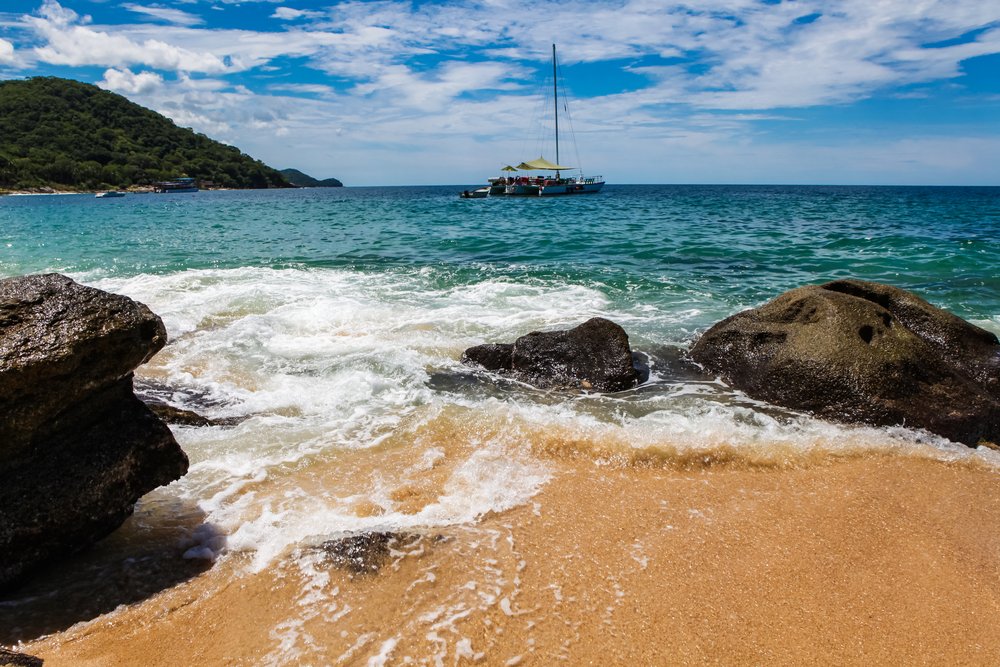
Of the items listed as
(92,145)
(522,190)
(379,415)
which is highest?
(92,145)

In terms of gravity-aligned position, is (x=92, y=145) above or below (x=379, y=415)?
above

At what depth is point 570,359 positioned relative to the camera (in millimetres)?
7172

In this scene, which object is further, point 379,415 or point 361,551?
point 379,415

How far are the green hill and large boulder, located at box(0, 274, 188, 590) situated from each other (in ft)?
328

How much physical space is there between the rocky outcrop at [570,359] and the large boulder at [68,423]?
166 inches

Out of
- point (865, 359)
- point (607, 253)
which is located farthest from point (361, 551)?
point (607, 253)

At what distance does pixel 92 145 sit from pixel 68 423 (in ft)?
393

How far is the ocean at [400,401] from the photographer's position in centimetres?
377

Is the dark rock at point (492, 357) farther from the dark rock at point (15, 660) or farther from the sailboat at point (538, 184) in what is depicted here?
the sailboat at point (538, 184)

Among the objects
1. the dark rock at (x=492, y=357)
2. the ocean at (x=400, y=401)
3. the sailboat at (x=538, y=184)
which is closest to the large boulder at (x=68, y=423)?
the ocean at (x=400, y=401)

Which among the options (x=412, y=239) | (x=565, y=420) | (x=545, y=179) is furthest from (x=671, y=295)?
(x=545, y=179)

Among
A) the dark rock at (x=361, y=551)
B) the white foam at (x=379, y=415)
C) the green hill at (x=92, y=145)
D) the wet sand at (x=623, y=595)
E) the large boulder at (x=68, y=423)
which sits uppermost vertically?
the green hill at (x=92, y=145)

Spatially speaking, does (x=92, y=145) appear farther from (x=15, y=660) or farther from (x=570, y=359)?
(x=15, y=660)

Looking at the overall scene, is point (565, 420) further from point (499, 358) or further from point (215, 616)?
point (215, 616)
